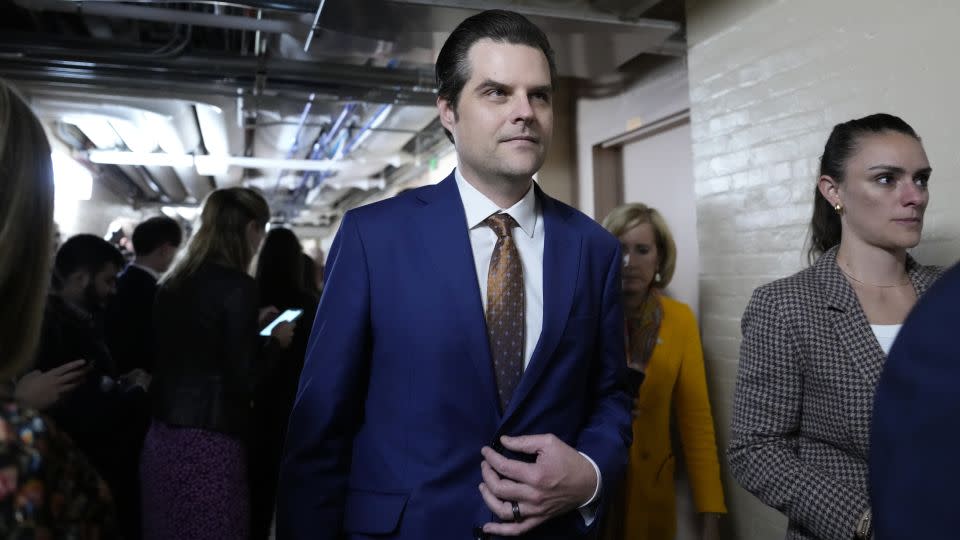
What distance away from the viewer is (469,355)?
1304 mm

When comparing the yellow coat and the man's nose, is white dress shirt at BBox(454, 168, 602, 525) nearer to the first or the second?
the man's nose

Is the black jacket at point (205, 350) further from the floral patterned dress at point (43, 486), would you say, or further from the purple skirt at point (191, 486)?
the floral patterned dress at point (43, 486)

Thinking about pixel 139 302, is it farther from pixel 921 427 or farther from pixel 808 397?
pixel 921 427

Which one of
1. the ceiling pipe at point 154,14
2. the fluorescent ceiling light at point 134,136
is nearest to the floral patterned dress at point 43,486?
the ceiling pipe at point 154,14

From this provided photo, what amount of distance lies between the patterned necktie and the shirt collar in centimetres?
3

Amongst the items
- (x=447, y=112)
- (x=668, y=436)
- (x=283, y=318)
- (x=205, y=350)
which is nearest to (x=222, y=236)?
(x=205, y=350)

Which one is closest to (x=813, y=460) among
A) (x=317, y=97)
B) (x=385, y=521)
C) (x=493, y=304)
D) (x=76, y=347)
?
(x=493, y=304)

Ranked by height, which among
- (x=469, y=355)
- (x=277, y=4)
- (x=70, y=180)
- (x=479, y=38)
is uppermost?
(x=277, y=4)

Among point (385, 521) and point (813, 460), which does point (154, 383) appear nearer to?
point (385, 521)

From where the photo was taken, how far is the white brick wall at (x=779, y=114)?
208 centimetres

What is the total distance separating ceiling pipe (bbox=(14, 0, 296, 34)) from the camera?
336 cm

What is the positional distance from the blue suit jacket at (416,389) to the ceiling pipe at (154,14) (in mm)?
2565

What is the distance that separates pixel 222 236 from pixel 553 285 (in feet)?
5.74

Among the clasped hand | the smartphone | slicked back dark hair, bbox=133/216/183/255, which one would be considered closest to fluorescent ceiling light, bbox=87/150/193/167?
slicked back dark hair, bbox=133/216/183/255
